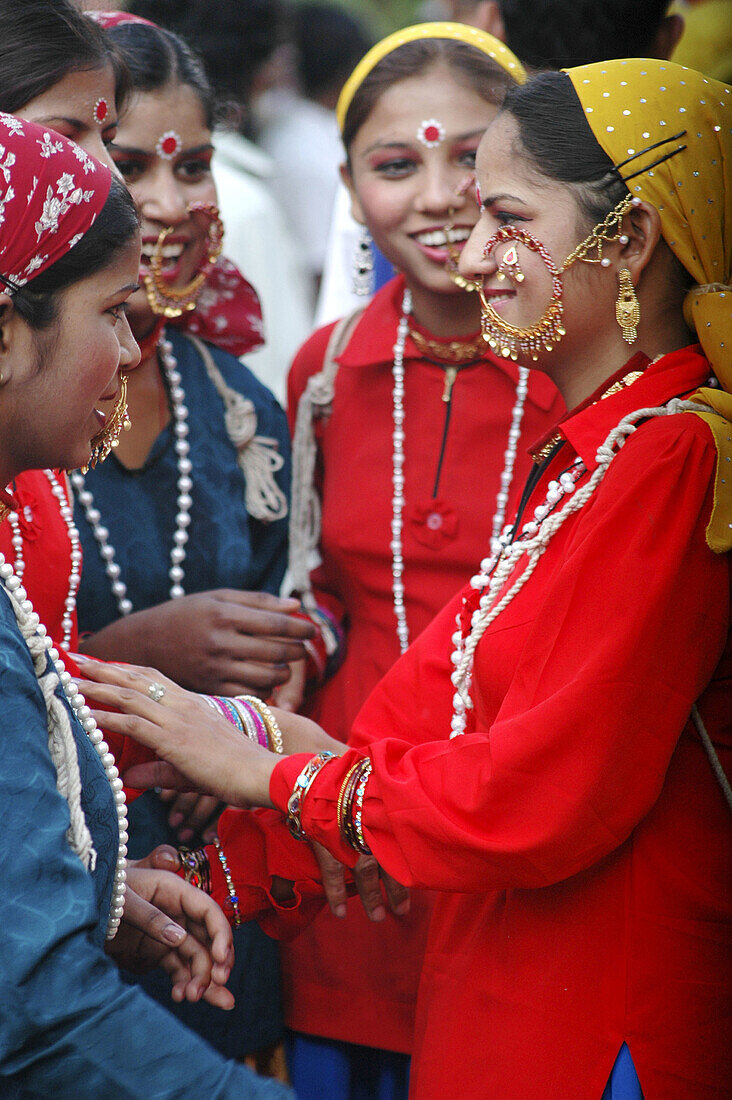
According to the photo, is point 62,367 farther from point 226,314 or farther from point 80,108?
point 226,314

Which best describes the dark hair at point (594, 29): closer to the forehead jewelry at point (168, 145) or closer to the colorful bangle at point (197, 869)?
the forehead jewelry at point (168, 145)

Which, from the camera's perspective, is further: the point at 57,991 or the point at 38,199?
the point at 38,199

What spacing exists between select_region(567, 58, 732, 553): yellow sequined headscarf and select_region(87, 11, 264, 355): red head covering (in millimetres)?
1273

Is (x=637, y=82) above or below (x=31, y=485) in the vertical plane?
above

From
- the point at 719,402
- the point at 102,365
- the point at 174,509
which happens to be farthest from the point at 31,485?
the point at 719,402

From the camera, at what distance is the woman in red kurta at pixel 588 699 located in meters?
1.73

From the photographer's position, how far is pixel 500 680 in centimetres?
198

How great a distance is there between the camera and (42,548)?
232cm

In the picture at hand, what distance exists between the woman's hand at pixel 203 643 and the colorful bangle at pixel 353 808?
1.92 feet

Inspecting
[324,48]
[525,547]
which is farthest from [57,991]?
[324,48]

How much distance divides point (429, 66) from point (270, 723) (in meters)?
1.64

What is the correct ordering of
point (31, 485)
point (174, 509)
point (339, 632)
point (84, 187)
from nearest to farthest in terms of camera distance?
point (84, 187), point (31, 485), point (174, 509), point (339, 632)

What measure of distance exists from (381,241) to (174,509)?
850 mm

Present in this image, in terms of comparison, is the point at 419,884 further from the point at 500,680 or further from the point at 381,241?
the point at 381,241
